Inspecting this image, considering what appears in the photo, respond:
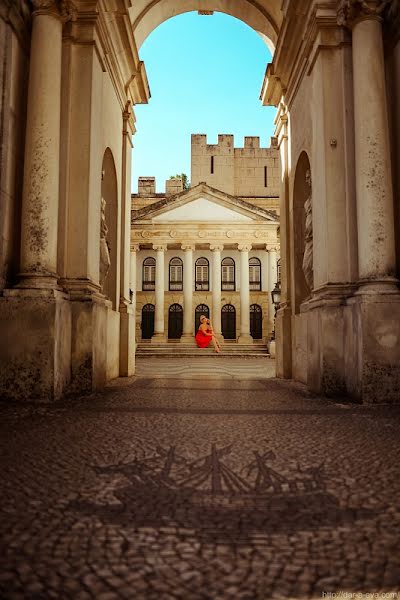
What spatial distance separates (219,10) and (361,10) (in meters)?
5.82

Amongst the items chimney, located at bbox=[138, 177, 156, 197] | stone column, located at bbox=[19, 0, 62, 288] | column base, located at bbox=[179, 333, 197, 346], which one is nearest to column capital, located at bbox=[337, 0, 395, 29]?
stone column, located at bbox=[19, 0, 62, 288]

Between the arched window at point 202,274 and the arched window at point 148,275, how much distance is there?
3.70 meters

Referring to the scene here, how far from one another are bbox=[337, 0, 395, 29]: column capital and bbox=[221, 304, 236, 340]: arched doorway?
34.5 m

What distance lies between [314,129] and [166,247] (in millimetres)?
31022

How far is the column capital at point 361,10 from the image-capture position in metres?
6.05

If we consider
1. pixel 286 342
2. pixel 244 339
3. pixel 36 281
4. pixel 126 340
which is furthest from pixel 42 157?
pixel 244 339

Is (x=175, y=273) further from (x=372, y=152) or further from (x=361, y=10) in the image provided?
(x=372, y=152)

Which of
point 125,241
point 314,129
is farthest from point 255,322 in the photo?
point 314,129

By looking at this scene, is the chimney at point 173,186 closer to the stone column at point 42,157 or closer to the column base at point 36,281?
Answer: the stone column at point 42,157

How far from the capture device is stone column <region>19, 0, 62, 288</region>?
5.80m

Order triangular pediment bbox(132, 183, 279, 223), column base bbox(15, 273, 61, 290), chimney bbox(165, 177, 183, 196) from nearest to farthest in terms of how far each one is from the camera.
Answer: column base bbox(15, 273, 61, 290) → triangular pediment bbox(132, 183, 279, 223) → chimney bbox(165, 177, 183, 196)

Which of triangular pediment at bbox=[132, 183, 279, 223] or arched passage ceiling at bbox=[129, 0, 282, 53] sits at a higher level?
triangular pediment at bbox=[132, 183, 279, 223]

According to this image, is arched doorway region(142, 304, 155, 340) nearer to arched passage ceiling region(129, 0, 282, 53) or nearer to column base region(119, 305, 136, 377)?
arched passage ceiling region(129, 0, 282, 53)

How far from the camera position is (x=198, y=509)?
209 cm
